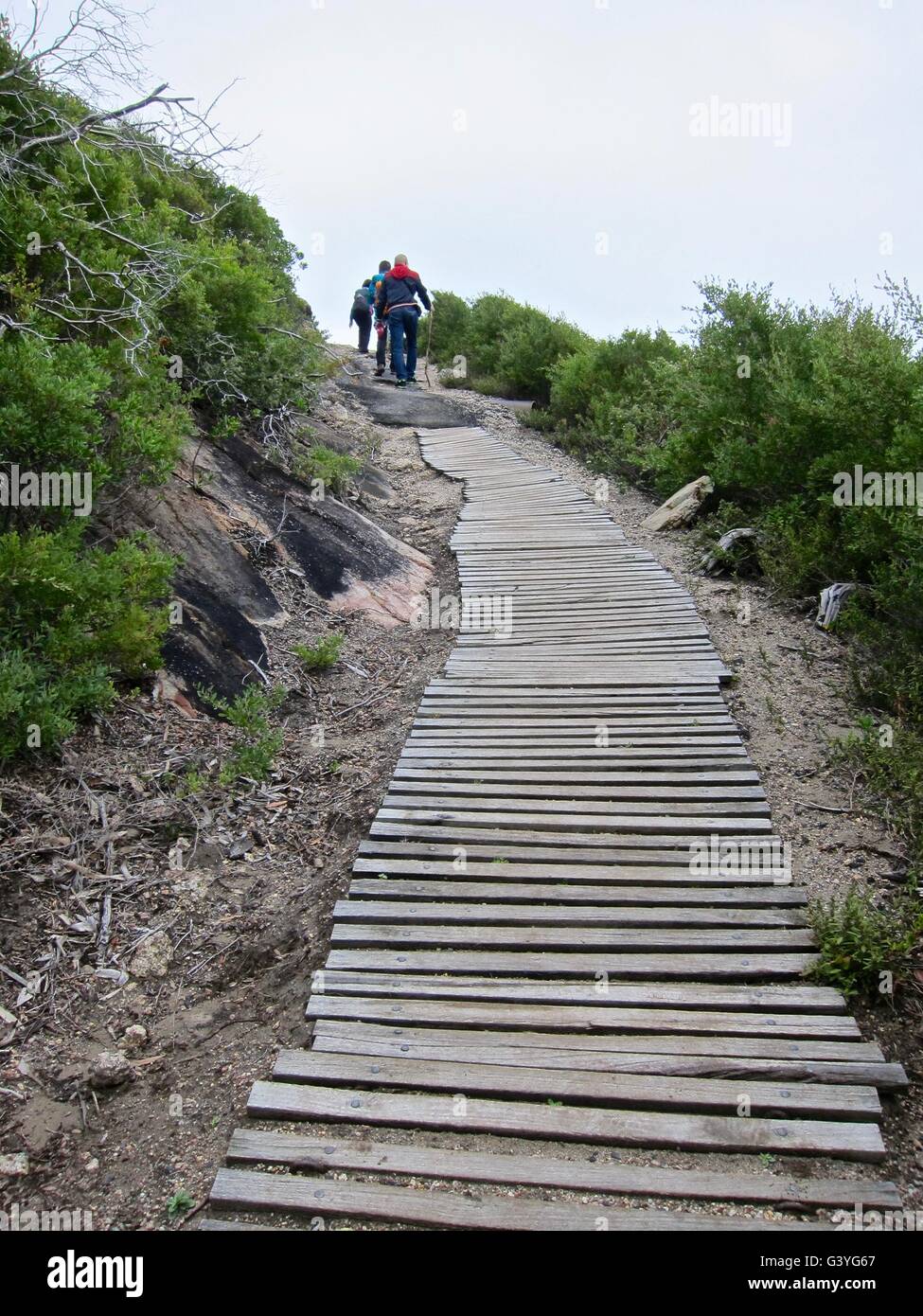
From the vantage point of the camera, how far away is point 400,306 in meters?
15.1

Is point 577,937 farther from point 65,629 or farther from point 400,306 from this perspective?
point 400,306

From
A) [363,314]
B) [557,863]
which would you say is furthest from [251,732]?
[363,314]

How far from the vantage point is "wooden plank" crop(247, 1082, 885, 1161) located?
274 centimetres

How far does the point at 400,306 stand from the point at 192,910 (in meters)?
13.2

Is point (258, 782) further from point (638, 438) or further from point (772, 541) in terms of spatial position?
point (638, 438)

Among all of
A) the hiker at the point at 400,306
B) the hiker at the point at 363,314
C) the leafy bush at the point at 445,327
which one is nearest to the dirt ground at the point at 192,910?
the hiker at the point at 400,306

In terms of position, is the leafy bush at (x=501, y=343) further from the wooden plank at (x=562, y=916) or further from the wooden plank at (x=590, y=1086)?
the wooden plank at (x=590, y=1086)

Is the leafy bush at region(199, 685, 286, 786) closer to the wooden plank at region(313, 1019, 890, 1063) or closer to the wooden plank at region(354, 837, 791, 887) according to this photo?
the wooden plank at region(354, 837, 791, 887)

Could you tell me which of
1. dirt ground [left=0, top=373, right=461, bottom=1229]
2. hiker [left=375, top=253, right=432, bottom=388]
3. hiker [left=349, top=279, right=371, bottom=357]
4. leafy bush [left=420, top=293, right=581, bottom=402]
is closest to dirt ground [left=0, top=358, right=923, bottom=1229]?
dirt ground [left=0, top=373, right=461, bottom=1229]

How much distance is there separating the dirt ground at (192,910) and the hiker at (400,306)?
10466mm

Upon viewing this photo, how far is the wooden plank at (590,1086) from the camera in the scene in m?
2.87

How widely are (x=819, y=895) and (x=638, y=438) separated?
9.52 metres

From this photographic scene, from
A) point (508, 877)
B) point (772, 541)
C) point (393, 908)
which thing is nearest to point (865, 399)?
point (772, 541)

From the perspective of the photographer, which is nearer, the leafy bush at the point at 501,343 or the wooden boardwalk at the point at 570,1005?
the wooden boardwalk at the point at 570,1005
